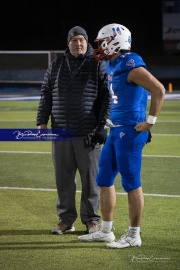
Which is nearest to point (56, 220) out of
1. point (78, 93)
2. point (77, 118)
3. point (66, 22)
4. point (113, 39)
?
point (77, 118)

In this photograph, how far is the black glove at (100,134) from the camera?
722 cm

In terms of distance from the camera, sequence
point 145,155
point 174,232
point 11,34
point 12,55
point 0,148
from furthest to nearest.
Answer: point 11,34
point 12,55
point 0,148
point 145,155
point 174,232

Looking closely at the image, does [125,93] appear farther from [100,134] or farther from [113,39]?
[100,134]

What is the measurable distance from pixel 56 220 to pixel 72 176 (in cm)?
64

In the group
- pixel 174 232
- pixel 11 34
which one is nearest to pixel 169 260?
pixel 174 232

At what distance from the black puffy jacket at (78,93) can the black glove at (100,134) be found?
7 centimetres

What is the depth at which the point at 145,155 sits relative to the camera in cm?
1227

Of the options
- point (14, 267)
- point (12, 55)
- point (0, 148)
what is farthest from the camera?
point (12, 55)

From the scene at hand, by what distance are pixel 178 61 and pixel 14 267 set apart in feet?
111

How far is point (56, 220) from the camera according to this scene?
7949mm

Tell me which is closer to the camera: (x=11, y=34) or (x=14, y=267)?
(x=14, y=267)

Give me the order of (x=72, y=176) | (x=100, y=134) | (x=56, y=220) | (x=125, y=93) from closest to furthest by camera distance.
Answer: (x=125, y=93) < (x=100, y=134) < (x=72, y=176) < (x=56, y=220)

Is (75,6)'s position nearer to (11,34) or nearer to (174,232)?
(11,34)

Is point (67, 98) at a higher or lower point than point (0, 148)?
higher
